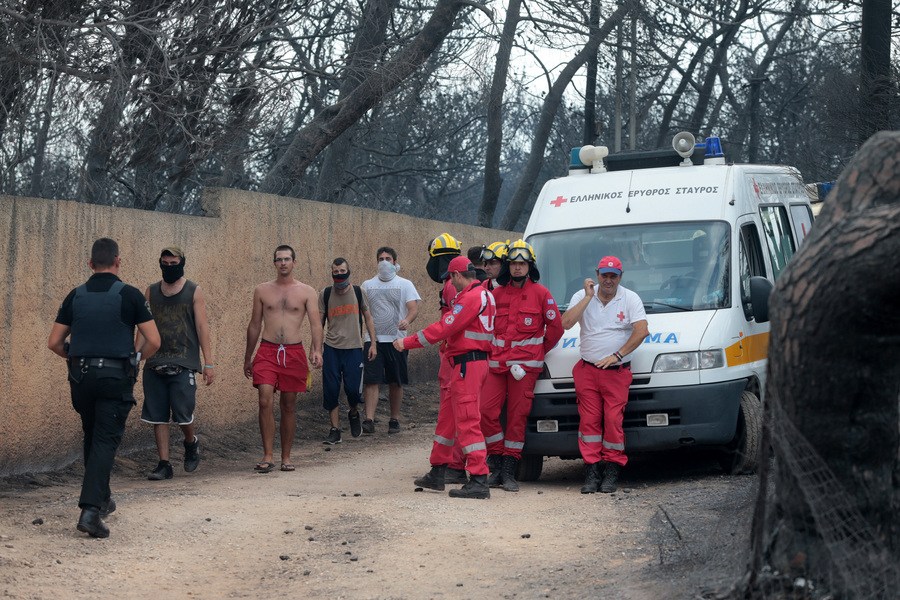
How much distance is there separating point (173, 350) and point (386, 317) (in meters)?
3.47

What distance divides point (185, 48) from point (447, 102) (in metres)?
16.1

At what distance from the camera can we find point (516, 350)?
27.1 ft

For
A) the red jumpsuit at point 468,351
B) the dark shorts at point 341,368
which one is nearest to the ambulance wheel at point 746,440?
the red jumpsuit at point 468,351

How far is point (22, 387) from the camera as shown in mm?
8289

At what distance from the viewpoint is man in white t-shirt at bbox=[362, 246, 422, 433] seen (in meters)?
11.6

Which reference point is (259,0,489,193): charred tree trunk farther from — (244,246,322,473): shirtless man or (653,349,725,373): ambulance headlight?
(653,349,725,373): ambulance headlight

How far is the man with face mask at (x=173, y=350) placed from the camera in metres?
8.62

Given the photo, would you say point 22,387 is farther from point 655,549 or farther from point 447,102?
point 447,102

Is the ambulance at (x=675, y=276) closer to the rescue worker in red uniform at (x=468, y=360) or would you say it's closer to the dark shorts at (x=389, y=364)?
the rescue worker in red uniform at (x=468, y=360)

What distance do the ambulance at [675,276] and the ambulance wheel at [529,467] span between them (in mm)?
12

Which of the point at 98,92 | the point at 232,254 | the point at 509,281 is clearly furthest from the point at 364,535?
the point at 98,92

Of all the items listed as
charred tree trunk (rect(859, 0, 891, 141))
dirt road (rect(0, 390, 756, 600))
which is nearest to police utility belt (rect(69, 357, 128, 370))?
dirt road (rect(0, 390, 756, 600))

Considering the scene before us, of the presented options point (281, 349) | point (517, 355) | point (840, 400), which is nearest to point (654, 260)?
point (517, 355)

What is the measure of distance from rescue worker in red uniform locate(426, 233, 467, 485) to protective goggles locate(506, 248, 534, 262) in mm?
691
